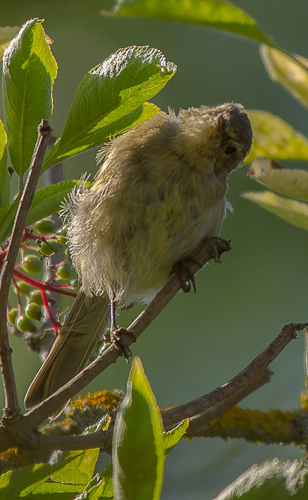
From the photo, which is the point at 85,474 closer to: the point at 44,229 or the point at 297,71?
the point at 44,229

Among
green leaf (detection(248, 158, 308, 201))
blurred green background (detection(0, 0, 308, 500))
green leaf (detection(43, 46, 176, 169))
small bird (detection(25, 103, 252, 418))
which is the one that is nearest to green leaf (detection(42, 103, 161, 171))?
green leaf (detection(43, 46, 176, 169))

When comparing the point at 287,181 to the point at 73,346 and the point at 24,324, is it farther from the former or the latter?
the point at 73,346

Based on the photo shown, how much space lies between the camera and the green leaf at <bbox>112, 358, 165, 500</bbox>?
0.50 m

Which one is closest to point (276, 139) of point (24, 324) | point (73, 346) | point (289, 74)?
point (289, 74)

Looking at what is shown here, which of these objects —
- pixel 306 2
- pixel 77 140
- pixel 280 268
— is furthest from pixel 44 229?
pixel 306 2

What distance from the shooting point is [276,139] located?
45.1 inches

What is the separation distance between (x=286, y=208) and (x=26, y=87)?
1.52 ft

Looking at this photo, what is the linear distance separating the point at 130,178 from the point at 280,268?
115 inches

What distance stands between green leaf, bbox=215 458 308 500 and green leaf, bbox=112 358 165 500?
0.10 m

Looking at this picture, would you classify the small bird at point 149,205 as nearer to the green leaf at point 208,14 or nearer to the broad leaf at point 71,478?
the broad leaf at point 71,478

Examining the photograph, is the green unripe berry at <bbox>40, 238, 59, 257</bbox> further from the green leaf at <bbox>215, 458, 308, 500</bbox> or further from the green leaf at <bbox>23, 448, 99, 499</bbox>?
the green leaf at <bbox>215, 458, 308, 500</bbox>

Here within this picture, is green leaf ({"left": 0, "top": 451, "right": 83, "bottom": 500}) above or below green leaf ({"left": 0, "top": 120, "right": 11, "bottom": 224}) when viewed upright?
below

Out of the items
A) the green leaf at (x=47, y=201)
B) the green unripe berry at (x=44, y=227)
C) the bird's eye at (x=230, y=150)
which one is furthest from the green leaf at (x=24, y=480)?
the bird's eye at (x=230, y=150)

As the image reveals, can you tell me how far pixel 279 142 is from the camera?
113cm
